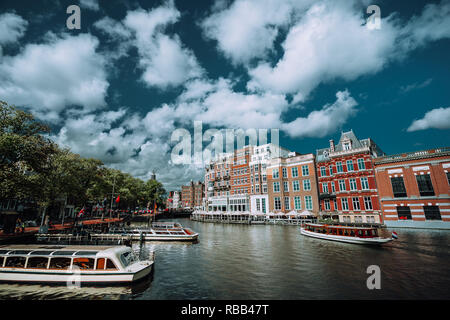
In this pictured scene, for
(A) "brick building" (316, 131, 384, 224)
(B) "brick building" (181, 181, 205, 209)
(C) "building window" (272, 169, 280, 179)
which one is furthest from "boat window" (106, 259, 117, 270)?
(B) "brick building" (181, 181, 205, 209)

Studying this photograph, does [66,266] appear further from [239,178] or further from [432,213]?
[239,178]

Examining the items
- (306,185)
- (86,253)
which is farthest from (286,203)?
(86,253)

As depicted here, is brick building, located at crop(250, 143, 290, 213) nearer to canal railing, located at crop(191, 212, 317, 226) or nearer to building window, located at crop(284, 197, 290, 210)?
canal railing, located at crop(191, 212, 317, 226)

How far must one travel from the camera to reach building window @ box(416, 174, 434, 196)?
36.6m

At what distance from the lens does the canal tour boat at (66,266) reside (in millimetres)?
13422

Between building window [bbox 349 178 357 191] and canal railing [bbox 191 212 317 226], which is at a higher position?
building window [bbox 349 178 357 191]

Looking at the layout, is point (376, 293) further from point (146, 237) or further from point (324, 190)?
point (324, 190)

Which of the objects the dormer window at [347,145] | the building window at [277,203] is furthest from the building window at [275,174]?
the dormer window at [347,145]

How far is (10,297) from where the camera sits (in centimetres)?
1185

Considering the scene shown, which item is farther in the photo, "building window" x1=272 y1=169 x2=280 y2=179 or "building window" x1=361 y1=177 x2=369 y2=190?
"building window" x1=272 y1=169 x2=280 y2=179

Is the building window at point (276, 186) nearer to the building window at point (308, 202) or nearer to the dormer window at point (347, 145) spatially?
the building window at point (308, 202)

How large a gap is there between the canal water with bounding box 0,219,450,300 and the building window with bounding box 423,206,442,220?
1819 cm

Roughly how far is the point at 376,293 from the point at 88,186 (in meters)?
58.7

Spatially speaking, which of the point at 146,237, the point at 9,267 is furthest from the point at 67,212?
the point at 9,267
